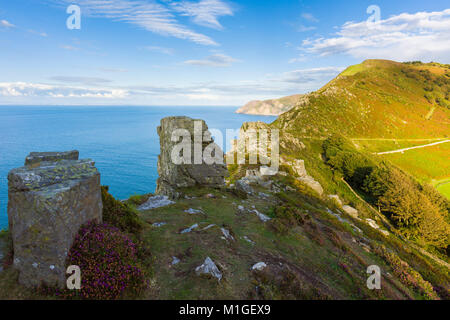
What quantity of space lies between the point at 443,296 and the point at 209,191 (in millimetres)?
19520

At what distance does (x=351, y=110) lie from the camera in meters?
119

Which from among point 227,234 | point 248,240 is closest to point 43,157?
point 227,234

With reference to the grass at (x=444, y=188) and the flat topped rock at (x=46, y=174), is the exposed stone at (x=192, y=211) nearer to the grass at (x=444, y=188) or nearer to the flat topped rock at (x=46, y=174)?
the flat topped rock at (x=46, y=174)

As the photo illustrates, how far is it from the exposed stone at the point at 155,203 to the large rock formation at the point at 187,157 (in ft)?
7.85

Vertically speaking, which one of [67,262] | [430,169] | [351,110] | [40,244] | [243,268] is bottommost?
[430,169]

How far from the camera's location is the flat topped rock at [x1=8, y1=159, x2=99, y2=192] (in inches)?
276

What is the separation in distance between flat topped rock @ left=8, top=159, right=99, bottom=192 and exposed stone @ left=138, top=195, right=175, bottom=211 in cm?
798

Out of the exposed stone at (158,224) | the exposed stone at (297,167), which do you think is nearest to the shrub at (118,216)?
the exposed stone at (158,224)

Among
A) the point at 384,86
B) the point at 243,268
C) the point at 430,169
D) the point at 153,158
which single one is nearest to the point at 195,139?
the point at 243,268

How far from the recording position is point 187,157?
21781 millimetres

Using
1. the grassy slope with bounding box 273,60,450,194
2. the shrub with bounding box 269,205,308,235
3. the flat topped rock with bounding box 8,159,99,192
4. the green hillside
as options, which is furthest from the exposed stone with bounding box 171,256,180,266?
the green hillside

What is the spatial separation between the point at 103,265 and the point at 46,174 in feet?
12.3
